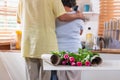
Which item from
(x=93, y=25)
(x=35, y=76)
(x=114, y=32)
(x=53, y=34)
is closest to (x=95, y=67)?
(x=53, y=34)

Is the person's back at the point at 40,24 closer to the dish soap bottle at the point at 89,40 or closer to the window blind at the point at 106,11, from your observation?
the dish soap bottle at the point at 89,40

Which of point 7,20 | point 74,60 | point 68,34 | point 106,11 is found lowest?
point 74,60

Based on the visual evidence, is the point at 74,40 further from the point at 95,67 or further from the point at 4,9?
the point at 4,9

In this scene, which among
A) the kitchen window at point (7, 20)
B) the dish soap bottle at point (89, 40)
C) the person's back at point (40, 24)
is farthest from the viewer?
the kitchen window at point (7, 20)

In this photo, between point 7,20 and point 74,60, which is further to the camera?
point 7,20

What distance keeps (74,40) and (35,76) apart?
0.46 meters

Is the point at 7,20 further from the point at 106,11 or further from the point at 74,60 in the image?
the point at 74,60

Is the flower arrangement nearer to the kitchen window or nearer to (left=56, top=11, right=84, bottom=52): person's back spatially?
(left=56, top=11, right=84, bottom=52): person's back

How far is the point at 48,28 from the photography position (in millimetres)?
1822

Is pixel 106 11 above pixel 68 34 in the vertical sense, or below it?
above

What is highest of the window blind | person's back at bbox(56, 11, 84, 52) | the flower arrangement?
the window blind

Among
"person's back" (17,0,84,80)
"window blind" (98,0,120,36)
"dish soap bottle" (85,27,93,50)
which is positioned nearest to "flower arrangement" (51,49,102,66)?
"person's back" (17,0,84,80)

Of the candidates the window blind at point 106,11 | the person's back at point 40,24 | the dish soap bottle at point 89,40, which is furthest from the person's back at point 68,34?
the window blind at point 106,11

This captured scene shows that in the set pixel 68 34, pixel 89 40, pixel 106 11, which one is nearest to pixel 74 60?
pixel 68 34
